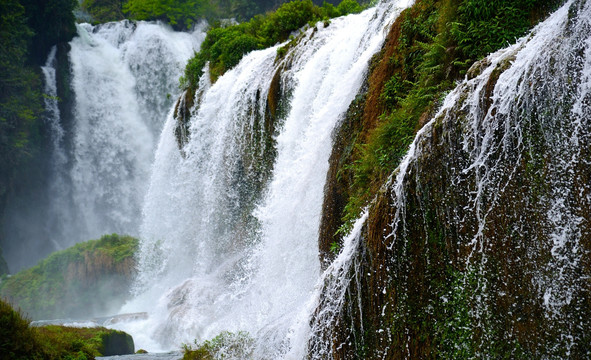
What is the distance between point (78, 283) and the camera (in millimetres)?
18797

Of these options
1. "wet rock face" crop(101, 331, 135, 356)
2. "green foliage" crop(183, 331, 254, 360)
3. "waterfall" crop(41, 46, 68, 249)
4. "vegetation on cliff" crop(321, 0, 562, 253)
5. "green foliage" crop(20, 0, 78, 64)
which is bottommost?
"green foliage" crop(183, 331, 254, 360)

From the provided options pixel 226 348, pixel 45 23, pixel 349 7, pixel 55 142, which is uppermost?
pixel 45 23

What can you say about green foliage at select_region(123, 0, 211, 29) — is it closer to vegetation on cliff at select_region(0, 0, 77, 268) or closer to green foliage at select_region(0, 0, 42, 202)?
vegetation on cliff at select_region(0, 0, 77, 268)

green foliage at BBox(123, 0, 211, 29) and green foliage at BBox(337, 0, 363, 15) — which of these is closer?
green foliage at BBox(337, 0, 363, 15)

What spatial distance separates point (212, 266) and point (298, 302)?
6.64m

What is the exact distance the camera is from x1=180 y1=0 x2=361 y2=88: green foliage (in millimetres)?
14227

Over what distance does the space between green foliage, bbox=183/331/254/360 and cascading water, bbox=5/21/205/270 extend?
54.8ft

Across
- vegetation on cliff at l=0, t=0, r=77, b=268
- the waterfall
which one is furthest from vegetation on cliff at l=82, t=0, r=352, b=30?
the waterfall

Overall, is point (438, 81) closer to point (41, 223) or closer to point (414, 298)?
point (414, 298)

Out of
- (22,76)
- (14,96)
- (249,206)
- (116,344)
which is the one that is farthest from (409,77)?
(22,76)

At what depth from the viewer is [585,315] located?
3086 millimetres

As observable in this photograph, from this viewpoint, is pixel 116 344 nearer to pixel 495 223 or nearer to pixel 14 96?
pixel 495 223

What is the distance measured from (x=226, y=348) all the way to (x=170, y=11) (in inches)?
1000

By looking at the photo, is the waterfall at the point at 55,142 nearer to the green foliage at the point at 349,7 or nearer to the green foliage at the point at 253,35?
the green foliage at the point at 253,35
